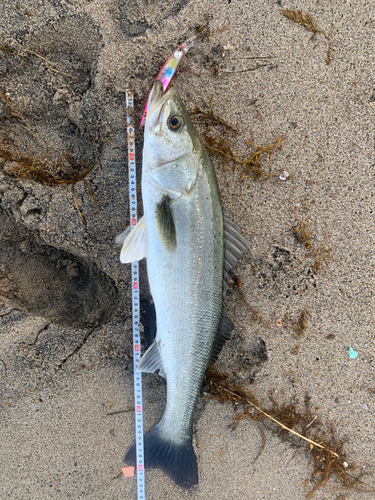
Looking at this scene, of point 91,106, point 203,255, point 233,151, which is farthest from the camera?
point 233,151

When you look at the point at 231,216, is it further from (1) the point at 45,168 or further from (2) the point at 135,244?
(1) the point at 45,168

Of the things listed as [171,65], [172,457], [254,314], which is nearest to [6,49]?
[171,65]

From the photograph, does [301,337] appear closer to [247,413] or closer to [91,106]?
[247,413]

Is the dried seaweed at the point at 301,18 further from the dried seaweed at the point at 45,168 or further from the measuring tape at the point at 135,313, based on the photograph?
the dried seaweed at the point at 45,168

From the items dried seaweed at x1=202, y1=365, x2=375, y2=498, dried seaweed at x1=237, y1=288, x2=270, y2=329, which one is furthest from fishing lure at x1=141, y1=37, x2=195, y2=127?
dried seaweed at x1=202, y1=365, x2=375, y2=498

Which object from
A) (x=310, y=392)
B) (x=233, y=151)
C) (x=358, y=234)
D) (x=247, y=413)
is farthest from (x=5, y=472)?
(x=358, y=234)

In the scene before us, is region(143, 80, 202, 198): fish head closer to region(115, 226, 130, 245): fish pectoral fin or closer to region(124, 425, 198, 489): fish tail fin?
region(115, 226, 130, 245): fish pectoral fin
